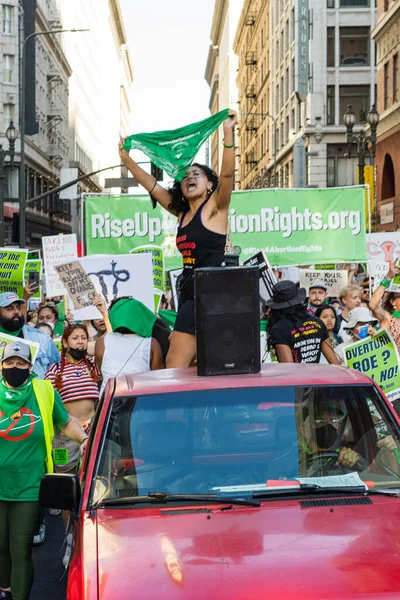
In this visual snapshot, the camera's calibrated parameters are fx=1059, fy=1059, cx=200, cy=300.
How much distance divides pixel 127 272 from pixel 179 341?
538cm

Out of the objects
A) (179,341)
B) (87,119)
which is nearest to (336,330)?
(179,341)

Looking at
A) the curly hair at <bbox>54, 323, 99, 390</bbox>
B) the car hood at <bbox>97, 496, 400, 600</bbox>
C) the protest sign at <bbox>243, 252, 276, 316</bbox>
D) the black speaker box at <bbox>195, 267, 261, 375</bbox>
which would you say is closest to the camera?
the car hood at <bbox>97, 496, 400, 600</bbox>

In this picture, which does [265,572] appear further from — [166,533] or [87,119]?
[87,119]

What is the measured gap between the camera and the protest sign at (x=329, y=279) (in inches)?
704

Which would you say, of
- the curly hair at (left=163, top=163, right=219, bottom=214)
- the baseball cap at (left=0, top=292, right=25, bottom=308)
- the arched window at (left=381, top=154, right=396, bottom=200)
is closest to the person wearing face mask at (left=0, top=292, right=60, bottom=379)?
the baseball cap at (left=0, top=292, right=25, bottom=308)

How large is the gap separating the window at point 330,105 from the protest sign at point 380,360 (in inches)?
2021

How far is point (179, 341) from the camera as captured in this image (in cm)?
662

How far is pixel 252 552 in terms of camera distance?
365 cm

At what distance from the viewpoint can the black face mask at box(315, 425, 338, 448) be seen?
4.67 meters

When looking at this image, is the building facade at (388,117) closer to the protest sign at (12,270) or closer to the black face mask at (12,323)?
the protest sign at (12,270)

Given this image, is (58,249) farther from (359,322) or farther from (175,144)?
(175,144)

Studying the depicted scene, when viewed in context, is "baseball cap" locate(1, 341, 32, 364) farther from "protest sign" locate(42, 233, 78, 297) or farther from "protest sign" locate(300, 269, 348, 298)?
"protest sign" locate(300, 269, 348, 298)

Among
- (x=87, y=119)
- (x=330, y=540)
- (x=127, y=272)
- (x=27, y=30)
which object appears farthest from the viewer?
(x=87, y=119)

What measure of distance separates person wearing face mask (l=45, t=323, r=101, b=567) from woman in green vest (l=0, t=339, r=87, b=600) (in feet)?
5.72
